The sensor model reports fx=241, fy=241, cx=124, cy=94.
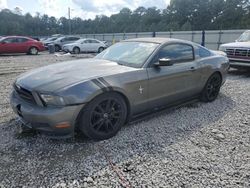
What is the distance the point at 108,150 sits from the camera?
10.7 feet

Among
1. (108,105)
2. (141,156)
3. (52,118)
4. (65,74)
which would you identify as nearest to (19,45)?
(65,74)

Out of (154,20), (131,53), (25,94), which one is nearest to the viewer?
(25,94)

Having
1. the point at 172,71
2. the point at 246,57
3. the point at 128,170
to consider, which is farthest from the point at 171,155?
the point at 246,57

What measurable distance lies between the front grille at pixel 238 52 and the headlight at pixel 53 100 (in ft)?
24.1

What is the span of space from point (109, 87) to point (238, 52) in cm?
677

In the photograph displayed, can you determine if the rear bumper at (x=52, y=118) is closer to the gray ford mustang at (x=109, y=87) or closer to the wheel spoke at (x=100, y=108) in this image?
the gray ford mustang at (x=109, y=87)

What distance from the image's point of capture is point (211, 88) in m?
5.39

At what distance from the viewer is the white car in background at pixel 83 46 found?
64.7ft

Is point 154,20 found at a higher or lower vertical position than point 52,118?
higher

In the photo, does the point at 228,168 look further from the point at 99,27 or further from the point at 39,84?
the point at 99,27

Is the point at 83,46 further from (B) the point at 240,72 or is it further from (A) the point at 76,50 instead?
(B) the point at 240,72

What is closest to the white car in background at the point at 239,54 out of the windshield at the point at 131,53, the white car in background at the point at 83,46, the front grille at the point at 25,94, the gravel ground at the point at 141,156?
the gravel ground at the point at 141,156

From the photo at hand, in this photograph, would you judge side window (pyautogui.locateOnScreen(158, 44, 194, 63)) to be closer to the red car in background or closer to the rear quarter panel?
the rear quarter panel

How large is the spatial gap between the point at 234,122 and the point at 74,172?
2.99 metres
